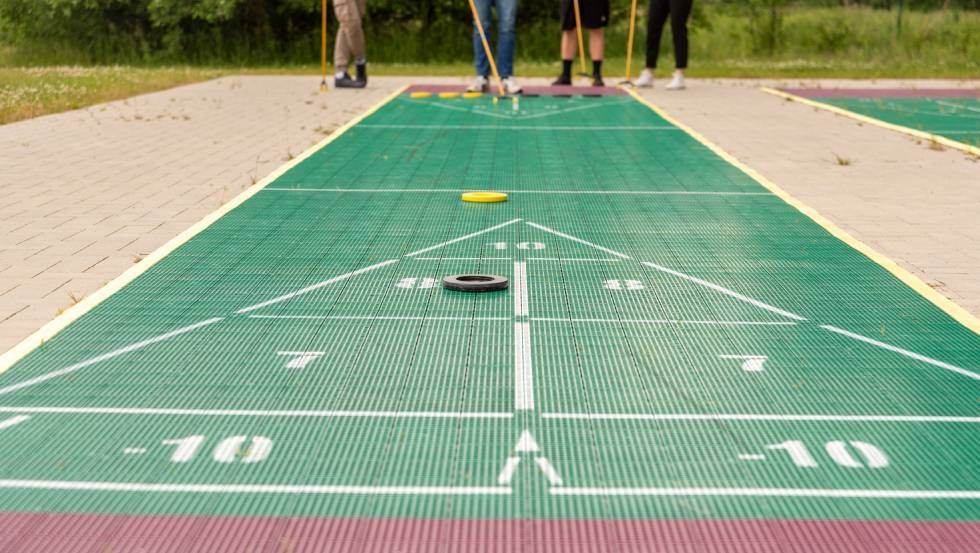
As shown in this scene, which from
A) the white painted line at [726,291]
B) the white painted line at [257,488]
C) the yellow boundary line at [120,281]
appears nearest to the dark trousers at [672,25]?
the yellow boundary line at [120,281]

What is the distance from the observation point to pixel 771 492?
11.1 feet

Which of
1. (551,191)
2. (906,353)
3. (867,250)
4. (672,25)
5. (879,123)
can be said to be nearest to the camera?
(906,353)

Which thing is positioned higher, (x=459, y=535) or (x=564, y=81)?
(x=564, y=81)

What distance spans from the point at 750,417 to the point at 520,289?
177 cm

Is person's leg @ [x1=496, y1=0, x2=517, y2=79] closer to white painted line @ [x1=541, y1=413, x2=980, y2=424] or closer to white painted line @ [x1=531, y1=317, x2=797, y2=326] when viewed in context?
white painted line @ [x1=531, y1=317, x2=797, y2=326]

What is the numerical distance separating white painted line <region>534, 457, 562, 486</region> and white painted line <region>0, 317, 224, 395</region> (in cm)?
174

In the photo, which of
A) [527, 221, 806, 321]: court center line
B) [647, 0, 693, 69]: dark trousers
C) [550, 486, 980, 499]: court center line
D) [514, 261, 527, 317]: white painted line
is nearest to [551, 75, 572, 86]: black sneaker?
[647, 0, 693, 69]: dark trousers

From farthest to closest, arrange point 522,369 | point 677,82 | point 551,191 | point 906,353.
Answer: point 677,82 → point 551,191 → point 906,353 → point 522,369

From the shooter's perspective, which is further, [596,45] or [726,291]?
[596,45]

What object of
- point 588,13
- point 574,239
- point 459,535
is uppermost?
point 588,13

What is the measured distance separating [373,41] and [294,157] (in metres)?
15.1

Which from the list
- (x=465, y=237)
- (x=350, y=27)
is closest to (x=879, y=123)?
(x=350, y=27)

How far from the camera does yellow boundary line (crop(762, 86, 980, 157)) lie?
33.6ft

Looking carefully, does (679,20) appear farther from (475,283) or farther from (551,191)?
(475,283)
